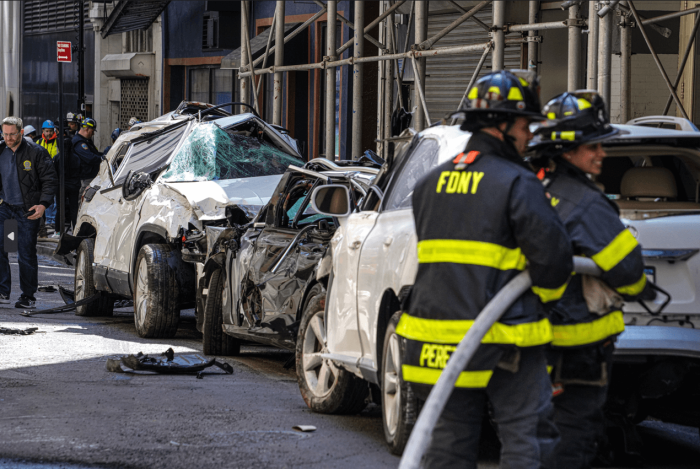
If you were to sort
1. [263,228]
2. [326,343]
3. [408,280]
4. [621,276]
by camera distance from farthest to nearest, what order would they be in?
[263,228] → [326,343] → [408,280] → [621,276]

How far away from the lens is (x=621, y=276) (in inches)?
173

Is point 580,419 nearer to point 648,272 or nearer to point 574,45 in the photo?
point 648,272

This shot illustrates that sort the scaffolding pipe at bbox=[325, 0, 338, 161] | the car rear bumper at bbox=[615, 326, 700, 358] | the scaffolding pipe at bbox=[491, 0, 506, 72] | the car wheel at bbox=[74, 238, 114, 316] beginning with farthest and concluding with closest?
the scaffolding pipe at bbox=[325, 0, 338, 161] → the car wheel at bbox=[74, 238, 114, 316] → the scaffolding pipe at bbox=[491, 0, 506, 72] → the car rear bumper at bbox=[615, 326, 700, 358]

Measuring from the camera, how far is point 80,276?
13094 mm

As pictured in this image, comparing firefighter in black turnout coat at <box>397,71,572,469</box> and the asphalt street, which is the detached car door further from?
firefighter in black turnout coat at <box>397,71,572,469</box>

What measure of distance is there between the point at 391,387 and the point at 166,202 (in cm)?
543

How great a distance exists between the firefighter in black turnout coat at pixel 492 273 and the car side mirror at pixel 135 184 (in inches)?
304

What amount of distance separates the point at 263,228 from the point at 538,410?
17.9 ft

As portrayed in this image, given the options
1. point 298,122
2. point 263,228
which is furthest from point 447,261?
point 298,122

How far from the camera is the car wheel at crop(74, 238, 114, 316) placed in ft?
42.0

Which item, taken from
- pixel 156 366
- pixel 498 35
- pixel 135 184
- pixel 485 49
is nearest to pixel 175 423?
pixel 156 366

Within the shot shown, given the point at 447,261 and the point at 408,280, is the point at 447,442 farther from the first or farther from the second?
the point at 408,280

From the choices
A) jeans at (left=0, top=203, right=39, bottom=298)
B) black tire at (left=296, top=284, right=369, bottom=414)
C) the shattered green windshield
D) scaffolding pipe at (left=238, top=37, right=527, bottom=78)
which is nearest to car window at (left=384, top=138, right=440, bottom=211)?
black tire at (left=296, top=284, right=369, bottom=414)

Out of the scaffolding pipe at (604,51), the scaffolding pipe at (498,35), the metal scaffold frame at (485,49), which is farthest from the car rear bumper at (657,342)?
the scaffolding pipe at (498,35)
